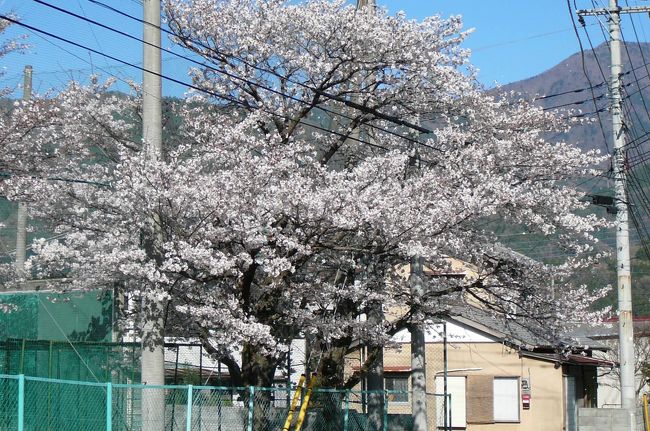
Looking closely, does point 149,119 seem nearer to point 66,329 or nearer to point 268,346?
point 268,346

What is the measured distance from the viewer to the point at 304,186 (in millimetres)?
15891

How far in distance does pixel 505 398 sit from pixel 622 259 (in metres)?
9.27

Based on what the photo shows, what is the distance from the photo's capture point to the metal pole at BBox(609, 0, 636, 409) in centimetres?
2214

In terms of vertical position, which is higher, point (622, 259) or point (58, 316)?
point (622, 259)

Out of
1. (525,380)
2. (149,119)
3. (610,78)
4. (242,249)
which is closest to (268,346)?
(242,249)

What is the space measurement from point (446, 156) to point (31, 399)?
30.6 ft

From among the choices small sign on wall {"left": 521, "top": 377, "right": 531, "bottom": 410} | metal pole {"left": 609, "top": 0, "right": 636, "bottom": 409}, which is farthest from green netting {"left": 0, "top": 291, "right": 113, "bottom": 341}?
small sign on wall {"left": 521, "top": 377, "right": 531, "bottom": 410}

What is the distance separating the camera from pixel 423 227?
16391 mm

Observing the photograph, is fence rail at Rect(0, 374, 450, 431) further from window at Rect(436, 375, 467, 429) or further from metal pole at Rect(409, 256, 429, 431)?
window at Rect(436, 375, 467, 429)

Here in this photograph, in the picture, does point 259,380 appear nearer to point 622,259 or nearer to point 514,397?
A: point 622,259

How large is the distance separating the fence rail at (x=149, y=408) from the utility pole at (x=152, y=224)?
0.68ft

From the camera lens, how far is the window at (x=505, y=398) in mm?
30141

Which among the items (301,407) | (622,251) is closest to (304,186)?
(301,407)

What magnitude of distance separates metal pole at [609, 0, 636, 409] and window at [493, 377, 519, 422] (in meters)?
7.93
